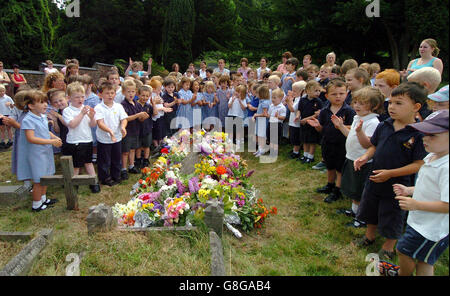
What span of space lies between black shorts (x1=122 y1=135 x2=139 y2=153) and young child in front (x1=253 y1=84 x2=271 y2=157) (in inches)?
112

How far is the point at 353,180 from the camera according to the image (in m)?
3.99

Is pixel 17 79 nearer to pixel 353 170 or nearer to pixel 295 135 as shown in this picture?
pixel 295 135

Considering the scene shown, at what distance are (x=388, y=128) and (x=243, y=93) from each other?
16.6ft

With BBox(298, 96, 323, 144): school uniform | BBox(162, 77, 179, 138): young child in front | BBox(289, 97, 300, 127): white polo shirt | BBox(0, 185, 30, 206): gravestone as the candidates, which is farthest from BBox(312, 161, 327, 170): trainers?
BBox(0, 185, 30, 206): gravestone

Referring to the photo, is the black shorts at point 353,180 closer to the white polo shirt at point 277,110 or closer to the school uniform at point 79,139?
the white polo shirt at point 277,110

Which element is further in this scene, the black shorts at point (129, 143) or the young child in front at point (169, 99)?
the young child in front at point (169, 99)

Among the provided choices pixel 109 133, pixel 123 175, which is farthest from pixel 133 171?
pixel 109 133

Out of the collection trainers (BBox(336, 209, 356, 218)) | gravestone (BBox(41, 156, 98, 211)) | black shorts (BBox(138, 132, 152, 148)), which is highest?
black shorts (BBox(138, 132, 152, 148))

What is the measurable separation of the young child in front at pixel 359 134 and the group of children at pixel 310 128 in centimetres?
1

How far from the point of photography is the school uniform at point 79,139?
4.92 metres

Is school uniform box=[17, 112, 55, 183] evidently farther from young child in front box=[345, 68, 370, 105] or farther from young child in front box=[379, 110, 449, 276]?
young child in front box=[345, 68, 370, 105]

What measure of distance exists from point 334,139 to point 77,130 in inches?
161

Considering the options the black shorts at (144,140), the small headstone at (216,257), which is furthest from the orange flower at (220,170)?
the black shorts at (144,140)

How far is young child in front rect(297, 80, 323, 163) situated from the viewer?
6153 mm
